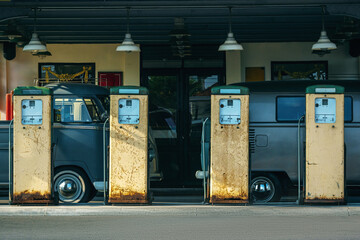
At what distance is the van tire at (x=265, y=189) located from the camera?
1259 centimetres

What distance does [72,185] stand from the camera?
1260 centimetres

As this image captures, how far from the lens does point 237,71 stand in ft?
55.6

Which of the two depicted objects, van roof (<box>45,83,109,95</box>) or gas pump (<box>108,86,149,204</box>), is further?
van roof (<box>45,83,109,95</box>)

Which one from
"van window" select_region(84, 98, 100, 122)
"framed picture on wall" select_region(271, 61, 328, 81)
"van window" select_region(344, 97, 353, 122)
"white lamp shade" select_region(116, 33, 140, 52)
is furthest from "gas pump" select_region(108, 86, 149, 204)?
"framed picture on wall" select_region(271, 61, 328, 81)

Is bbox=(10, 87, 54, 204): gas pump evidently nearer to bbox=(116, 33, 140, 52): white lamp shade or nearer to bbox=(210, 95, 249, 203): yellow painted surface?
bbox=(116, 33, 140, 52): white lamp shade

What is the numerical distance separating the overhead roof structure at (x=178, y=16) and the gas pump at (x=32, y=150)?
2129 mm

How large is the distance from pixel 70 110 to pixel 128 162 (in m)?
2.14

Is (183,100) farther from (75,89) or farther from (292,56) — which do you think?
(75,89)

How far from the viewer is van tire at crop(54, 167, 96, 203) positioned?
41.0 feet

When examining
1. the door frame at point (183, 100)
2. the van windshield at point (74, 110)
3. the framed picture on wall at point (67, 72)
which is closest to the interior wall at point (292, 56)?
the door frame at point (183, 100)

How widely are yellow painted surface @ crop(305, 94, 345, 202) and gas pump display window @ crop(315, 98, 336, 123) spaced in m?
0.06

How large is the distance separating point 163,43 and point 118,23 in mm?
2524

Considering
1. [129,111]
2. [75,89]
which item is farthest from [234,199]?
[75,89]

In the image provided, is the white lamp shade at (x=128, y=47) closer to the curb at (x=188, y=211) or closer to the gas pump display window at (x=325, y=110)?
the curb at (x=188, y=211)
